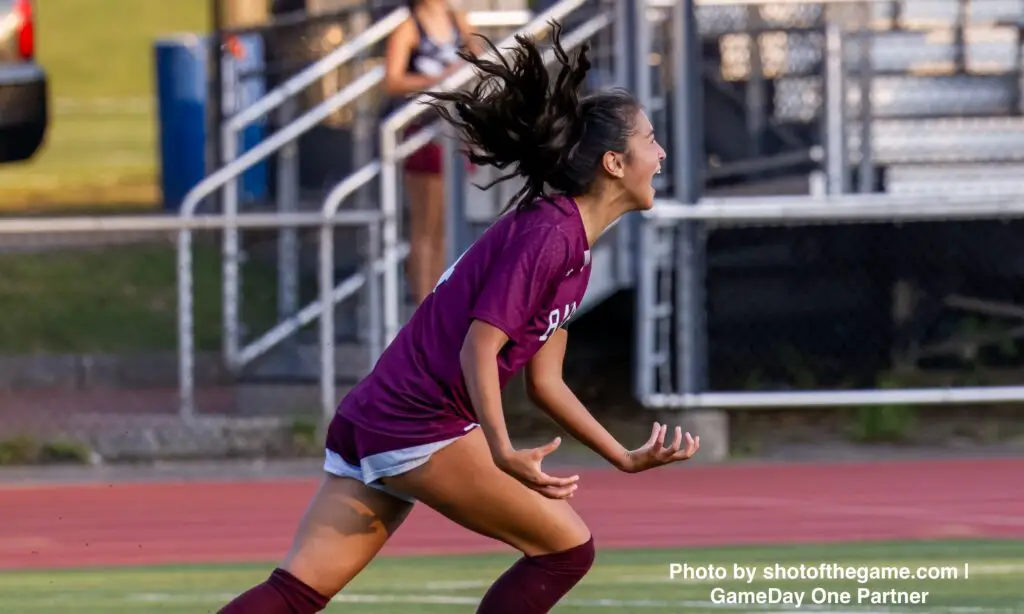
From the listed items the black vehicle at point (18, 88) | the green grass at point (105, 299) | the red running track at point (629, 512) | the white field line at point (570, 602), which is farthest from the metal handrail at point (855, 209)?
the black vehicle at point (18, 88)

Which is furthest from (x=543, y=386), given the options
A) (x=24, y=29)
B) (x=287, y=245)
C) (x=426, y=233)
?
(x=24, y=29)

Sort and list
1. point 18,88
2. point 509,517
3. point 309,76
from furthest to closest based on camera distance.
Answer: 1. point 18,88
2. point 309,76
3. point 509,517

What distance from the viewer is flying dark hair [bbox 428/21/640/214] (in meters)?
5.47

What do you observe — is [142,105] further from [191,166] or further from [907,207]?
[907,207]

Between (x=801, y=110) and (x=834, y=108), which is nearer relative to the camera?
(x=834, y=108)

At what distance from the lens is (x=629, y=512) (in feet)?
32.2

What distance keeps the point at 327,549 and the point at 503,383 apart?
23.2 inches

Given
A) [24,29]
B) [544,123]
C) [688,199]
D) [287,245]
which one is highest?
[24,29]

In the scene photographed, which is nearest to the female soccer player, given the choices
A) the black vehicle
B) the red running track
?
the red running track

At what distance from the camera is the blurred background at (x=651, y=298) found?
9836mm

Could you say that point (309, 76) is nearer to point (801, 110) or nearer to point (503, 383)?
A: point (801, 110)

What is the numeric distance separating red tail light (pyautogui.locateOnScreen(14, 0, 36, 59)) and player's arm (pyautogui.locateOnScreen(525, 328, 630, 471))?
8.48 metres

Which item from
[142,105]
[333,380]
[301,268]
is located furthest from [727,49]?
[142,105]

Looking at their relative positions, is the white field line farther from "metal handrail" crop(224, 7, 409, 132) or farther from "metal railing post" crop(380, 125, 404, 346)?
"metal handrail" crop(224, 7, 409, 132)
